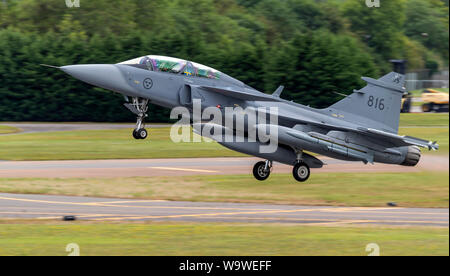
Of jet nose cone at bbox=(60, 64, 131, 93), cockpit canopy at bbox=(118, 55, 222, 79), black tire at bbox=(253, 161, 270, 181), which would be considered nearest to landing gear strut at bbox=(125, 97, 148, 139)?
jet nose cone at bbox=(60, 64, 131, 93)

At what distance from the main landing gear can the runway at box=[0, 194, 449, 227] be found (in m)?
3.65

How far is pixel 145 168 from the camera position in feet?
90.6

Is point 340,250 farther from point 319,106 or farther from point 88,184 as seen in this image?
point 319,106

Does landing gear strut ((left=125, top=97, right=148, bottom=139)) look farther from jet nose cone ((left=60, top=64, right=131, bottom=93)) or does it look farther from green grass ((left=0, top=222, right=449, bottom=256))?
green grass ((left=0, top=222, right=449, bottom=256))

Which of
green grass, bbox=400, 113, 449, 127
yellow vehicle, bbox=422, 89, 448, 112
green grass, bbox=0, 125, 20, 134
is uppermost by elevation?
yellow vehicle, bbox=422, 89, 448, 112

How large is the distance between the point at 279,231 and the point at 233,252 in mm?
2650

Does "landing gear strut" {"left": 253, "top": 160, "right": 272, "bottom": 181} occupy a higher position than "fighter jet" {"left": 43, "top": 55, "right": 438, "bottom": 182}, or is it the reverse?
"fighter jet" {"left": 43, "top": 55, "right": 438, "bottom": 182}

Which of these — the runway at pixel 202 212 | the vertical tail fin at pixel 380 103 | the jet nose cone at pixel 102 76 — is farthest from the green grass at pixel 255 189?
the jet nose cone at pixel 102 76

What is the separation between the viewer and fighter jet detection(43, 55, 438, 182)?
72.5 feet

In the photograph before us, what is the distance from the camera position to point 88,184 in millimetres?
23578

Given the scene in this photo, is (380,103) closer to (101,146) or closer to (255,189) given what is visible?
(255,189)

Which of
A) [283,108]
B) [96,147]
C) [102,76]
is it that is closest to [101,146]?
[96,147]
